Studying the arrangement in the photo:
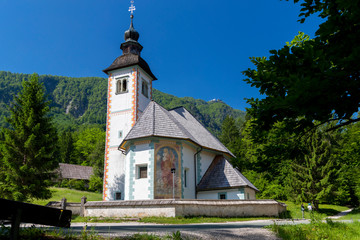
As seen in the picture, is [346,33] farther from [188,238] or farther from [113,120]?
[113,120]

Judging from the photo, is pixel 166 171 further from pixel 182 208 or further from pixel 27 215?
pixel 27 215

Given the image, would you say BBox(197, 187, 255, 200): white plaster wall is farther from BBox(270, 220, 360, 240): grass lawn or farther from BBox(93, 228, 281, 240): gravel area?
BBox(93, 228, 281, 240): gravel area

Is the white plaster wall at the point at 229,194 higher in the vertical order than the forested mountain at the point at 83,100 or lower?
lower

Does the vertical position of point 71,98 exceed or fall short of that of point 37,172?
it exceeds it

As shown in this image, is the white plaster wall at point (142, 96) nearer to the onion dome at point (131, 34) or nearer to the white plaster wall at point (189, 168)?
the onion dome at point (131, 34)

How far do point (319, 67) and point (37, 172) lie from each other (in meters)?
22.4

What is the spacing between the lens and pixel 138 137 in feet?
64.8

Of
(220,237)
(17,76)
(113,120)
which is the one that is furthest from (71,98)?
(220,237)

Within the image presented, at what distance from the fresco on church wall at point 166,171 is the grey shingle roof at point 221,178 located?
3207 millimetres

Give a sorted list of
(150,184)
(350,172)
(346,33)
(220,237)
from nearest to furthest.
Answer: (346,33) < (220,237) < (150,184) < (350,172)

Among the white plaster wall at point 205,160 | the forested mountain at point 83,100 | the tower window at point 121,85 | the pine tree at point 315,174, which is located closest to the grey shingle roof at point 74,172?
the tower window at point 121,85

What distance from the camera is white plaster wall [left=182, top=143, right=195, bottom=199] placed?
66.7ft

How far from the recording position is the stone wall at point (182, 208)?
15.5m

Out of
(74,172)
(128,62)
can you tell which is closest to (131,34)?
(128,62)
